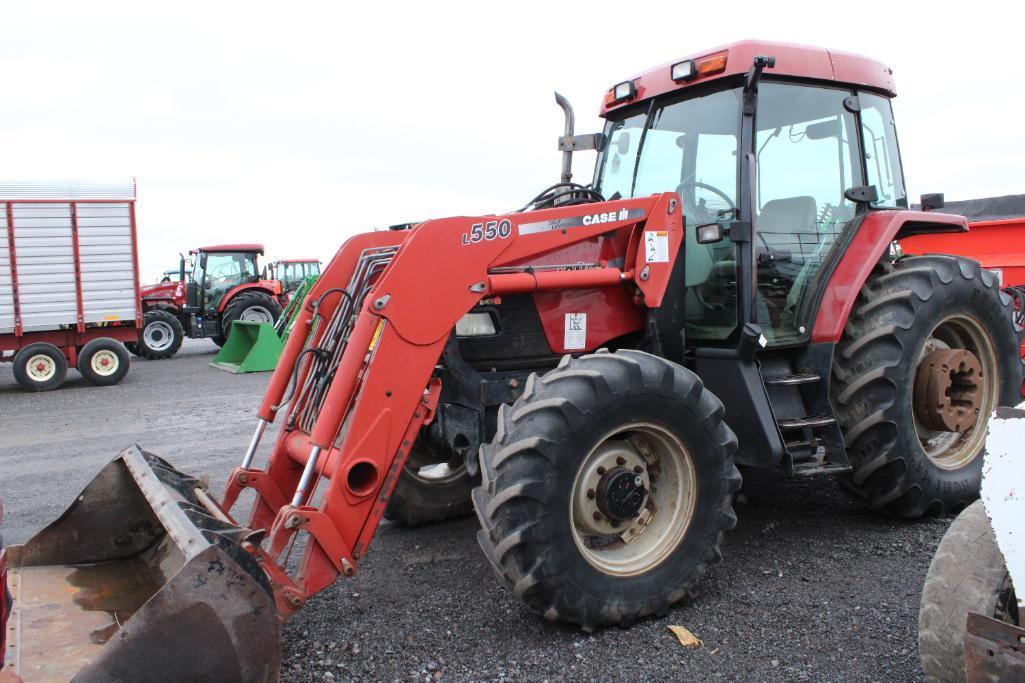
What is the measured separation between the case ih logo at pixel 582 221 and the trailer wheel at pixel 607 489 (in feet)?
2.35

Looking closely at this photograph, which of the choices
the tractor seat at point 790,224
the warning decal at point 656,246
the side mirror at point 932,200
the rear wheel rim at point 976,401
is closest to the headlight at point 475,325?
the warning decal at point 656,246

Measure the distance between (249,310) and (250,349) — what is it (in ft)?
11.0

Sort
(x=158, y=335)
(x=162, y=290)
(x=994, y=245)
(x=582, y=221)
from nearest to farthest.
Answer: (x=582, y=221)
(x=994, y=245)
(x=158, y=335)
(x=162, y=290)

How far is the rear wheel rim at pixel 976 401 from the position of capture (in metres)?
4.87

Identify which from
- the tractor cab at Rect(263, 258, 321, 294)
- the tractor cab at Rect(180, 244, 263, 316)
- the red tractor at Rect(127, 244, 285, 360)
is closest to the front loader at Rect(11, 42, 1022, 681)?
the red tractor at Rect(127, 244, 285, 360)

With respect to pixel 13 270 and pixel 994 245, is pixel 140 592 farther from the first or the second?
pixel 13 270

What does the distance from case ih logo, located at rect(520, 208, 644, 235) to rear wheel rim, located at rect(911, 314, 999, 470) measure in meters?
2.04

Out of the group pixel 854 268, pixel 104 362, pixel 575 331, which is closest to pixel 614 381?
pixel 575 331

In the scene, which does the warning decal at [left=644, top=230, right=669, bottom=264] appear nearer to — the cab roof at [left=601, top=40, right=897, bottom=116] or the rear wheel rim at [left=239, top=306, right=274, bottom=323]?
the cab roof at [left=601, top=40, right=897, bottom=116]

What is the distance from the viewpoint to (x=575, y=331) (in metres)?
4.20

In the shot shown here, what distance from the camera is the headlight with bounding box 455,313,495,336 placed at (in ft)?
13.6

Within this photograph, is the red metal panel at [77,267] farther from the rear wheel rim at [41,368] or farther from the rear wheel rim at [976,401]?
the rear wheel rim at [976,401]

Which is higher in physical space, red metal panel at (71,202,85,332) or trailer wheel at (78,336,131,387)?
red metal panel at (71,202,85,332)

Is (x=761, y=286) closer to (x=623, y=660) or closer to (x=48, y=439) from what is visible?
(x=623, y=660)
